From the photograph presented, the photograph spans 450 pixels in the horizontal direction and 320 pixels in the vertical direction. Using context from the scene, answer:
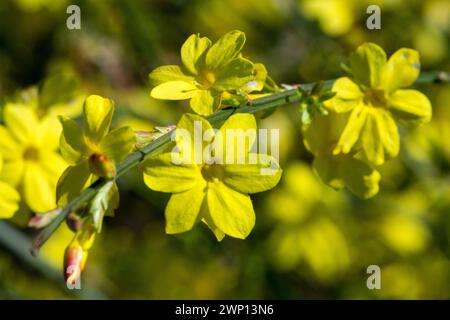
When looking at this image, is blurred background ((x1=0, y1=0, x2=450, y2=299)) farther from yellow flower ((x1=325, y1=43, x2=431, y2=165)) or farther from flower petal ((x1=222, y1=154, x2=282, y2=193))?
flower petal ((x1=222, y1=154, x2=282, y2=193))

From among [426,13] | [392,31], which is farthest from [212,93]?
[426,13]

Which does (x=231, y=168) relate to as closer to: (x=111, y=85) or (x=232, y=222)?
(x=232, y=222)

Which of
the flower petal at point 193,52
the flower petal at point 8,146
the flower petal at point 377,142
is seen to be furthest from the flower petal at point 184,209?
the flower petal at point 8,146

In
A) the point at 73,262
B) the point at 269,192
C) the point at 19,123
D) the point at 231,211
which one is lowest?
the point at 73,262

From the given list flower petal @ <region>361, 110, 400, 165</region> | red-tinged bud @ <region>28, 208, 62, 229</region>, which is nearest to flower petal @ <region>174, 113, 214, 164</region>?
red-tinged bud @ <region>28, 208, 62, 229</region>

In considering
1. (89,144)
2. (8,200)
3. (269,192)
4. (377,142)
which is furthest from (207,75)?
(269,192)

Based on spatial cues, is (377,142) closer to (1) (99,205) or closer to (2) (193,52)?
(2) (193,52)

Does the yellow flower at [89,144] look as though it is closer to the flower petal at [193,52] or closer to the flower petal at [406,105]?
the flower petal at [193,52]
